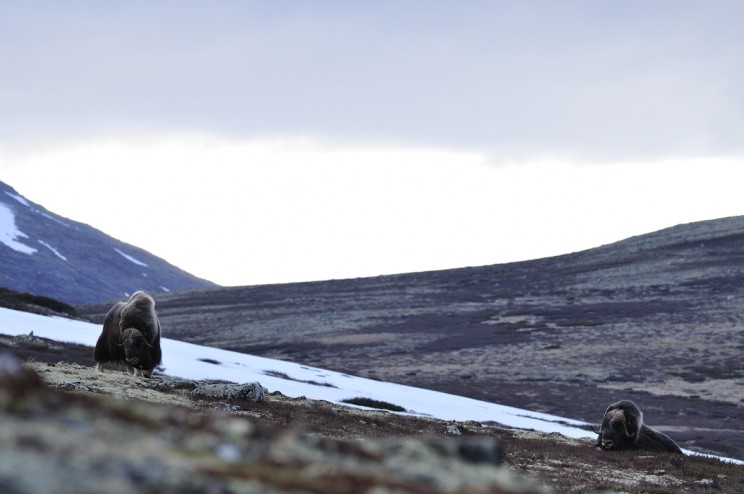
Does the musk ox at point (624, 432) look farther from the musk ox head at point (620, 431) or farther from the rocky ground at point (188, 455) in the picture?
the rocky ground at point (188, 455)

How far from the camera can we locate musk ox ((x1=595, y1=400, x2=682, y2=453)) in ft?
83.0

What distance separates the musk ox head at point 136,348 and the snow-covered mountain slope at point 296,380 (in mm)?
11287

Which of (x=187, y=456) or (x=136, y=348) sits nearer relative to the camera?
(x=187, y=456)

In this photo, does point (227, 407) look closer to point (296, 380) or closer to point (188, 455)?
point (188, 455)

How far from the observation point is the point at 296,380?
43.6 metres

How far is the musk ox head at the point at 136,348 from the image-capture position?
78.0ft

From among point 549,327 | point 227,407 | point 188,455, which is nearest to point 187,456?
point 188,455

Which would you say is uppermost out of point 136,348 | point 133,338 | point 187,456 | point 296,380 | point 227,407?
point 187,456

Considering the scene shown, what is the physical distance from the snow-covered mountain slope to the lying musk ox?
10936mm

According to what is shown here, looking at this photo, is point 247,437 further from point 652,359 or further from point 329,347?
point 329,347

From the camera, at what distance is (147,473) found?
3.62m

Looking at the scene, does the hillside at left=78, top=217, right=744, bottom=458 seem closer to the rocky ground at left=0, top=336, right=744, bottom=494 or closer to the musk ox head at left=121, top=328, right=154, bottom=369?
the musk ox head at left=121, top=328, right=154, bottom=369

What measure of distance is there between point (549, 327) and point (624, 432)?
205 feet

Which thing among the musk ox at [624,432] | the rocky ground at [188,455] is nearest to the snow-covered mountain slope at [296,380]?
the musk ox at [624,432]
